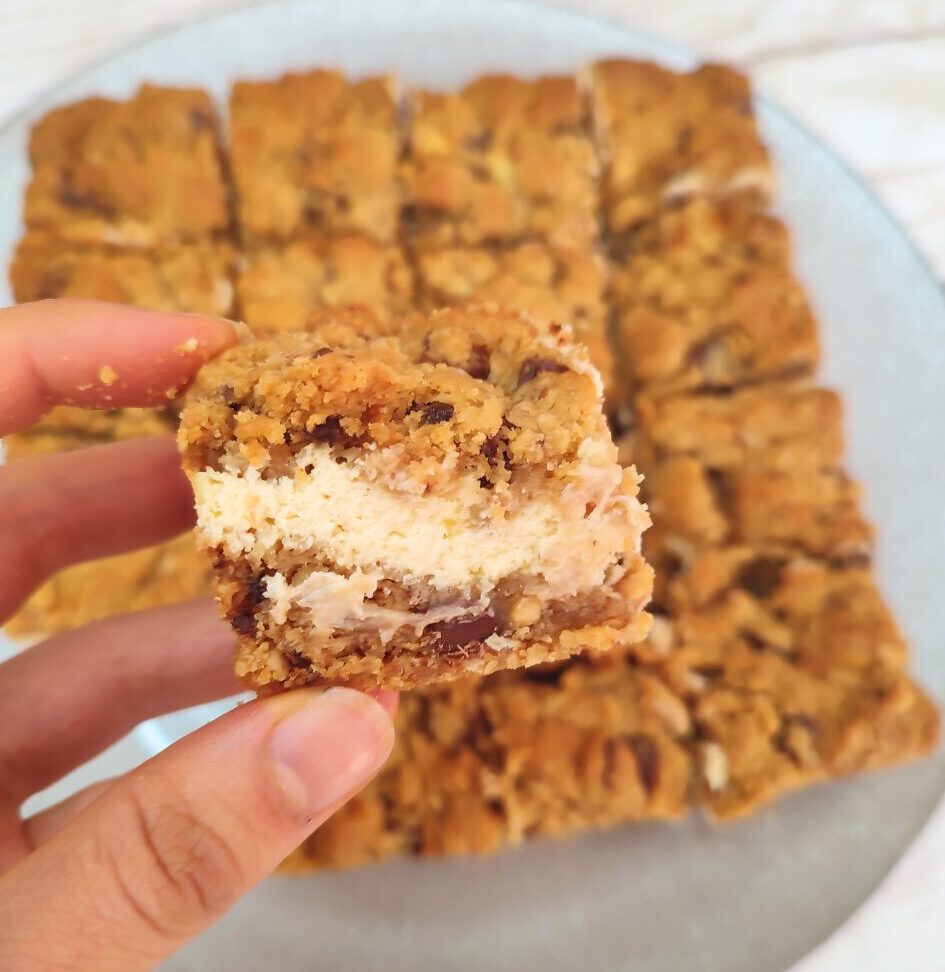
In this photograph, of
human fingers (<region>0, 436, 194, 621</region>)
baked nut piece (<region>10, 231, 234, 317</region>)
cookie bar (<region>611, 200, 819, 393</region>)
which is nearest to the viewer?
human fingers (<region>0, 436, 194, 621</region>)

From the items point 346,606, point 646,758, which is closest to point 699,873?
point 646,758

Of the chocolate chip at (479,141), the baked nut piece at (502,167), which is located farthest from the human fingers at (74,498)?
the chocolate chip at (479,141)

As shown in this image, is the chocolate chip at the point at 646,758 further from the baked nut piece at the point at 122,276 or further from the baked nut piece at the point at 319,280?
the baked nut piece at the point at 122,276

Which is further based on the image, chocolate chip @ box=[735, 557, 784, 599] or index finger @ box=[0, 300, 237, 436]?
chocolate chip @ box=[735, 557, 784, 599]

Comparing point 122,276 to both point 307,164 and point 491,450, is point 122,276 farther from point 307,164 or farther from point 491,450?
point 491,450

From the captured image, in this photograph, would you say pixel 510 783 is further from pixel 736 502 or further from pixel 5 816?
pixel 5 816

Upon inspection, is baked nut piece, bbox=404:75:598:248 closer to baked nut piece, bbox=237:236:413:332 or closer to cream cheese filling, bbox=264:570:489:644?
baked nut piece, bbox=237:236:413:332

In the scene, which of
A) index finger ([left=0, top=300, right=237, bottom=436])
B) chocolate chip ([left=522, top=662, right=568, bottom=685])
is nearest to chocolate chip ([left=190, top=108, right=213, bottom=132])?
index finger ([left=0, top=300, right=237, bottom=436])

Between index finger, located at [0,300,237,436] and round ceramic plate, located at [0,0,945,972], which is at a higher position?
index finger, located at [0,300,237,436]
